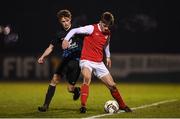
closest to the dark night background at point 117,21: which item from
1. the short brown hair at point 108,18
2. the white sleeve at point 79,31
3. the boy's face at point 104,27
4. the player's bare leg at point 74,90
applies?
the player's bare leg at point 74,90

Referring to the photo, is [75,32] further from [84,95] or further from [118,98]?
[118,98]

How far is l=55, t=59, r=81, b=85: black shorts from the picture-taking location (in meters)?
12.9

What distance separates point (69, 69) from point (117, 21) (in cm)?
1339

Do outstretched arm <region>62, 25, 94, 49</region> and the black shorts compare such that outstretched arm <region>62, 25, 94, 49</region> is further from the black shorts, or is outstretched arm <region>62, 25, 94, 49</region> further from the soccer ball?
the soccer ball

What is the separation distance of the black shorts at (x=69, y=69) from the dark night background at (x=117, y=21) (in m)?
12.2

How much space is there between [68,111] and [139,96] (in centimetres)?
468

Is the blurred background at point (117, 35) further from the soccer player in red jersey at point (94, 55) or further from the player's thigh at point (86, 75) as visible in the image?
the player's thigh at point (86, 75)

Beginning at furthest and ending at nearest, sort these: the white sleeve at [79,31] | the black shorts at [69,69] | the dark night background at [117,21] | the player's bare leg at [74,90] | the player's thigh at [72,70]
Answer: the dark night background at [117,21]
the player's bare leg at [74,90]
the player's thigh at [72,70]
the black shorts at [69,69]
the white sleeve at [79,31]

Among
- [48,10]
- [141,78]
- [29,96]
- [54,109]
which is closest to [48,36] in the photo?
[48,10]

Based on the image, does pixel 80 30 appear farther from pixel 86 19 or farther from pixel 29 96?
pixel 86 19

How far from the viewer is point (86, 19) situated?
26281 millimetres

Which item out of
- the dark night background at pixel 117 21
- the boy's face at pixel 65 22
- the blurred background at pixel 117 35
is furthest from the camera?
the dark night background at pixel 117 21

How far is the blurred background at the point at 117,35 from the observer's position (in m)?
24.2

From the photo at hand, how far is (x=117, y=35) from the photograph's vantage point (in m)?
26.1
